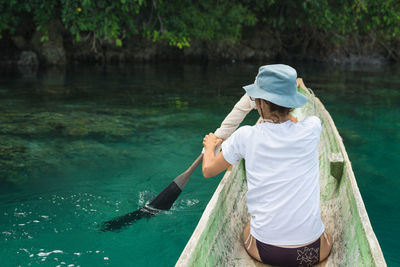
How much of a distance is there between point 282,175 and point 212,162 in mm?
464

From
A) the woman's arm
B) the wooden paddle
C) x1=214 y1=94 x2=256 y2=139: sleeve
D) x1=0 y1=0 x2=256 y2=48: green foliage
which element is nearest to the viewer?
the woman's arm

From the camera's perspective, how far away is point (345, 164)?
129 inches

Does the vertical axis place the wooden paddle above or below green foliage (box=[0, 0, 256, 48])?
below

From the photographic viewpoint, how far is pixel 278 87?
A: 84.0 inches

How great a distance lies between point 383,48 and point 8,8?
19.8 m

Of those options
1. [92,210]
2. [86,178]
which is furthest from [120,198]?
[86,178]

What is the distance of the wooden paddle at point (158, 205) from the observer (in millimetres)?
4043

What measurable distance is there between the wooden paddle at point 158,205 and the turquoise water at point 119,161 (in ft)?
0.32

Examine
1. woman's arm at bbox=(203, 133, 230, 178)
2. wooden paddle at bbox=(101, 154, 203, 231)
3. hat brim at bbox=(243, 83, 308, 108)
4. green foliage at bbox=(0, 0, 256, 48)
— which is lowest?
wooden paddle at bbox=(101, 154, 203, 231)

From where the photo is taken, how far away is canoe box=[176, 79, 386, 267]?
7.17 feet

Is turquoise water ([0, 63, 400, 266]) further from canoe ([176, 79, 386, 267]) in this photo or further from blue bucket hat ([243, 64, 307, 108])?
blue bucket hat ([243, 64, 307, 108])

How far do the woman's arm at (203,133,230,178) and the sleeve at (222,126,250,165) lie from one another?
59mm

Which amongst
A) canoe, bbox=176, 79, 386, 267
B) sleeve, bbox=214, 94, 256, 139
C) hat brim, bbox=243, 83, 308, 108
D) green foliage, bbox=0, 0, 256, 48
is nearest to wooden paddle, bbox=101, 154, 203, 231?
sleeve, bbox=214, 94, 256, 139

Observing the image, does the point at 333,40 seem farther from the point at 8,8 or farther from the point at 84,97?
the point at 8,8
